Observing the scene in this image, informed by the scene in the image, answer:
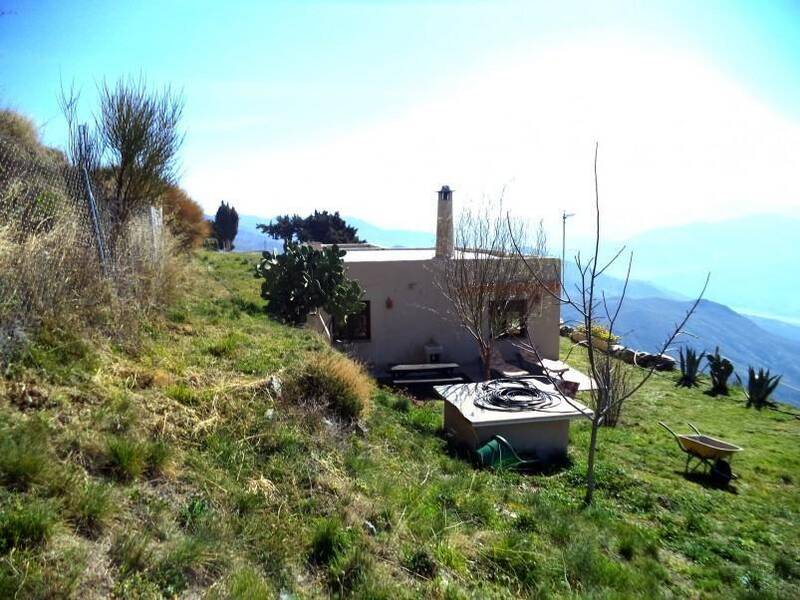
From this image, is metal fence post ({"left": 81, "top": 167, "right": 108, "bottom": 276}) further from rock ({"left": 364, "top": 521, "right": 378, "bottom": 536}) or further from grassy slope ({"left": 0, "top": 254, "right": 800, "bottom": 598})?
rock ({"left": 364, "top": 521, "right": 378, "bottom": 536})

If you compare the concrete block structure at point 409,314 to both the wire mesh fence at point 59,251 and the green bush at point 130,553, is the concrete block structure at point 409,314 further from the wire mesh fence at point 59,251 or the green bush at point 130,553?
the green bush at point 130,553

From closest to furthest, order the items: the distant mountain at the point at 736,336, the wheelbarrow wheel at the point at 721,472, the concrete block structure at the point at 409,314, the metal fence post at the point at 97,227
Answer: the metal fence post at the point at 97,227, the wheelbarrow wheel at the point at 721,472, the concrete block structure at the point at 409,314, the distant mountain at the point at 736,336

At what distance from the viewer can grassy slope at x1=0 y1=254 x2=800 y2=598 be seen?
265 cm

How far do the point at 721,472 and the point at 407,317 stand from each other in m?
8.41

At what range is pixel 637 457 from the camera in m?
8.27

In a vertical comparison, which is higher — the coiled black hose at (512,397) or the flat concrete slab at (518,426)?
the coiled black hose at (512,397)

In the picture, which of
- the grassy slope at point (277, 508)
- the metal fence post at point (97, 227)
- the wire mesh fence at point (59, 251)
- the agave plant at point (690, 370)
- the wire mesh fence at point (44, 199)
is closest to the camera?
the grassy slope at point (277, 508)

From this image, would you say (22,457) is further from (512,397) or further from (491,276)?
(491,276)

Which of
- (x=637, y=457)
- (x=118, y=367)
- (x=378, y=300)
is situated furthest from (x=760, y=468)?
(x=118, y=367)

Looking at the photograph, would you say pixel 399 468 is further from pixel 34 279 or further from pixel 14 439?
pixel 34 279

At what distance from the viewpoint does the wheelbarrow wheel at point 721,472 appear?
293 inches

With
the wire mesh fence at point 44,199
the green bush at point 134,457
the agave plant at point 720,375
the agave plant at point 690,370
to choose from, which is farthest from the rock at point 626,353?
the green bush at point 134,457

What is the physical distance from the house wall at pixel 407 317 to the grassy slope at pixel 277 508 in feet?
22.5

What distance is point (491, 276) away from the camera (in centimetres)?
1206
